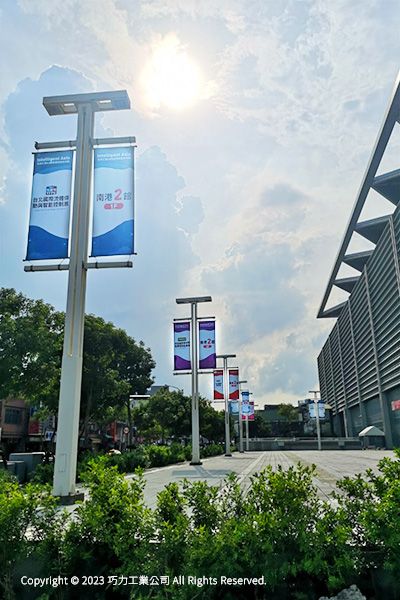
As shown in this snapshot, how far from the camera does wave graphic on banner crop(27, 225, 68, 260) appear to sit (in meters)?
9.76

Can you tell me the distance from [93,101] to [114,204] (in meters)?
2.78

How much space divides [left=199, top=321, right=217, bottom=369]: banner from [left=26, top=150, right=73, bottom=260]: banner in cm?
1270

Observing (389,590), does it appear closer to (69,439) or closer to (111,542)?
(111,542)

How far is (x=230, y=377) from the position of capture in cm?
3250

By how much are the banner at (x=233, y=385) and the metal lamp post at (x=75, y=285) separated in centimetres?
2301

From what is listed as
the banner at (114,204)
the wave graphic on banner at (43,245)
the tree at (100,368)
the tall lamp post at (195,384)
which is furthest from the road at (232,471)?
the wave graphic on banner at (43,245)

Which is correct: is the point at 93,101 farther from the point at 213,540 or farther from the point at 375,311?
the point at 375,311

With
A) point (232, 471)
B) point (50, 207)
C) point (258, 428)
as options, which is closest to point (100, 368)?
point (50, 207)

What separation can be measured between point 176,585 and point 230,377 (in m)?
29.1

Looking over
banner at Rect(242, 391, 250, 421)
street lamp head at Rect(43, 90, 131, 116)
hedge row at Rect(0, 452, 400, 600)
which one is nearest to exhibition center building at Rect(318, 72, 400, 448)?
banner at Rect(242, 391, 250, 421)

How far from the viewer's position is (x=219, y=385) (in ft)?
99.4

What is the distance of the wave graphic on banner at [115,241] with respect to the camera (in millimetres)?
9625

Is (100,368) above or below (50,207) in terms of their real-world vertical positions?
below

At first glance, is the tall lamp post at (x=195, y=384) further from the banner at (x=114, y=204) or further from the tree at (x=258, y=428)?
the tree at (x=258, y=428)
